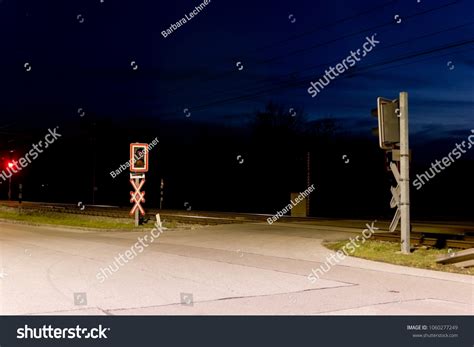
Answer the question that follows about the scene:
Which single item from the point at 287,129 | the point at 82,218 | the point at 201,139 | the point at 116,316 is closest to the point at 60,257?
the point at 116,316

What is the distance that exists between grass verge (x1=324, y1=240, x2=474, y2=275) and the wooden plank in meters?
0.14

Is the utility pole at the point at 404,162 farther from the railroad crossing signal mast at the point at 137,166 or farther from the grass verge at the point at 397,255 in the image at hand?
the railroad crossing signal mast at the point at 137,166

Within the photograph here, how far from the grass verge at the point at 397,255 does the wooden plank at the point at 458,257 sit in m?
0.14

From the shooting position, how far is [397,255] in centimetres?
1317

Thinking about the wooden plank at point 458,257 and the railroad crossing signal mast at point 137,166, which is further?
the railroad crossing signal mast at point 137,166

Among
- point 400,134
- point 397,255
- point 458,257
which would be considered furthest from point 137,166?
point 458,257

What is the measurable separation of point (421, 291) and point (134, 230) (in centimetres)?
1340

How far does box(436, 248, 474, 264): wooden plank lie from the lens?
37.2 feet

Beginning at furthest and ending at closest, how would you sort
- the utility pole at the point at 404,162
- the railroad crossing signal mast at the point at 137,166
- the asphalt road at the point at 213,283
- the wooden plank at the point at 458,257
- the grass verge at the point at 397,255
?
the railroad crossing signal mast at the point at 137,166 < the utility pole at the point at 404,162 < the grass verge at the point at 397,255 < the wooden plank at the point at 458,257 < the asphalt road at the point at 213,283

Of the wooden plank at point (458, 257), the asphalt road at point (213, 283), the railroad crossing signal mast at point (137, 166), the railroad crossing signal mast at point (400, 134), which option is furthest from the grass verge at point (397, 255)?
the railroad crossing signal mast at point (137, 166)

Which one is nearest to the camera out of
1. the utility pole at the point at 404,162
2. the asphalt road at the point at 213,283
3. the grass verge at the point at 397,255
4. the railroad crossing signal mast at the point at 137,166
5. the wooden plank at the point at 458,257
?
the asphalt road at the point at 213,283

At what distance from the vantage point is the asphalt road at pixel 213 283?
759cm

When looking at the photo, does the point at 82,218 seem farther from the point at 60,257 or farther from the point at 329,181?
the point at 329,181

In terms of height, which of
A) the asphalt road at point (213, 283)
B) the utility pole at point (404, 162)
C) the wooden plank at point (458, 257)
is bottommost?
the asphalt road at point (213, 283)
